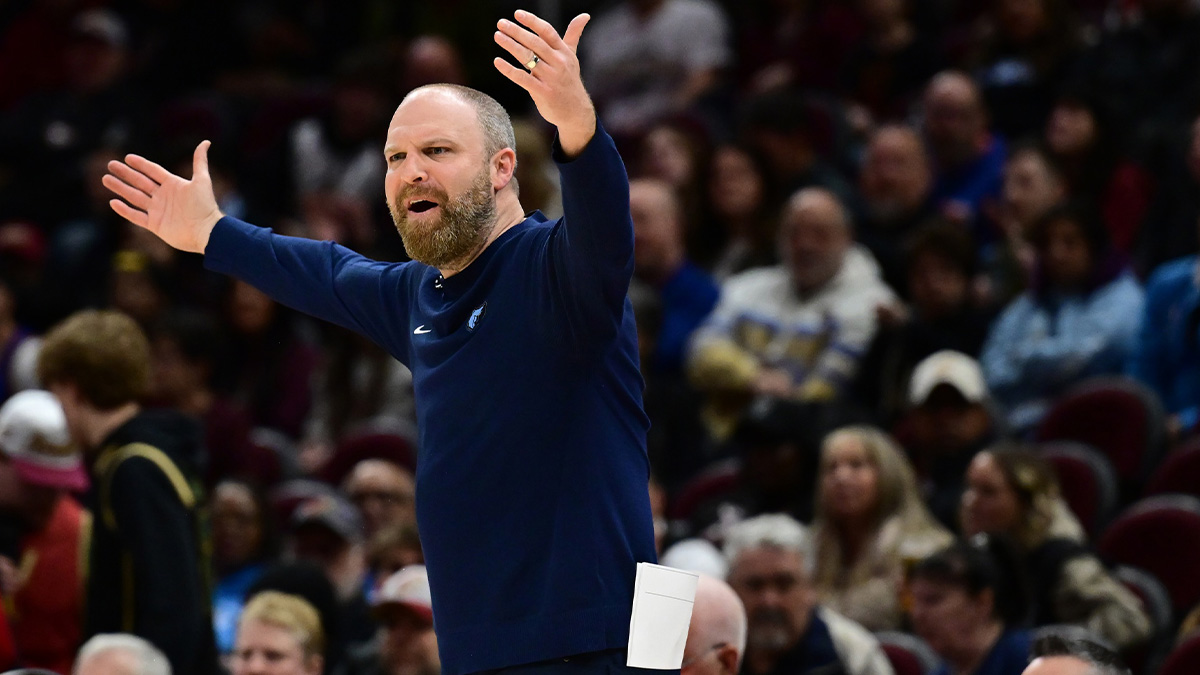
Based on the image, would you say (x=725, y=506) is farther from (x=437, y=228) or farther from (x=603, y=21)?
(x=603, y=21)

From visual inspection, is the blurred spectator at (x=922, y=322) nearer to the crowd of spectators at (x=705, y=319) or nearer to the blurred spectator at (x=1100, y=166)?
the crowd of spectators at (x=705, y=319)

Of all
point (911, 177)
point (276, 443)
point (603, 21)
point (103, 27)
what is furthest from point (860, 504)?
point (103, 27)

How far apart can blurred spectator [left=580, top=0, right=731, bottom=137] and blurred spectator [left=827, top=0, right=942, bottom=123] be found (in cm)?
83

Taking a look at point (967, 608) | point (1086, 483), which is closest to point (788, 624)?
point (967, 608)

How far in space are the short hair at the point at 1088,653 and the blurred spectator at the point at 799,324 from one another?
3561 mm

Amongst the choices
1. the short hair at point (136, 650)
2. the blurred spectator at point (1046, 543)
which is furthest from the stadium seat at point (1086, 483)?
the short hair at point (136, 650)

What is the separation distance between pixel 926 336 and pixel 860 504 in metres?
1.36

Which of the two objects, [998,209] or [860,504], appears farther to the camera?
[998,209]

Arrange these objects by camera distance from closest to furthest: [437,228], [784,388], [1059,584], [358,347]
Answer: [437,228] → [1059,584] → [784,388] → [358,347]

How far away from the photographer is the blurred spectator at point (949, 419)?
6242 millimetres

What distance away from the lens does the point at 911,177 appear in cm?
783

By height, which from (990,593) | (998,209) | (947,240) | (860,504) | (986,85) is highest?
(986,85)

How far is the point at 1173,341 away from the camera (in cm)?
651

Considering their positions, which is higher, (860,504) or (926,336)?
(926,336)
